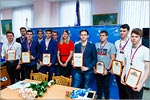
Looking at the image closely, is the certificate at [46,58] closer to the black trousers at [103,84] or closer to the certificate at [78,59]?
the certificate at [78,59]

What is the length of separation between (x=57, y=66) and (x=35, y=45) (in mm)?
647

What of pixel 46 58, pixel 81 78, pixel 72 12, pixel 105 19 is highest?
pixel 72 12

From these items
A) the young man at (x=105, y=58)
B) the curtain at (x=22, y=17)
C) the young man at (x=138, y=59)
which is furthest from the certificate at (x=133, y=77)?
the curtain at (x=22, y=17)

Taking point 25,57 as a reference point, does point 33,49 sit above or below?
above

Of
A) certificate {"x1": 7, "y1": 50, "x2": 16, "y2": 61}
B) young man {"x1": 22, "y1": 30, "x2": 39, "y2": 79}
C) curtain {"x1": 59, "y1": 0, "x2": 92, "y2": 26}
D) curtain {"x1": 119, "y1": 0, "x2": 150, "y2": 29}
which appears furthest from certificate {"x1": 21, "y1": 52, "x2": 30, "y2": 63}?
curtain {"x1": 119, "y1": 0, "x2": 150, "y2": 29}

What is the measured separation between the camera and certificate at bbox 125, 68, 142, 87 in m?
2.18

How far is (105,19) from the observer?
5734 mm

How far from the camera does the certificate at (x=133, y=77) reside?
7.15 ft

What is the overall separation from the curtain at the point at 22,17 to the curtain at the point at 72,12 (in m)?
1.67

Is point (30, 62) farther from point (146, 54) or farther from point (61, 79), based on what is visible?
point (146, 54)

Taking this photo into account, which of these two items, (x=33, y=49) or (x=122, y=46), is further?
(x=33, y=49)

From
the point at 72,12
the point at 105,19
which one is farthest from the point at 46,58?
the point at 72,12

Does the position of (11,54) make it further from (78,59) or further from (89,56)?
(89,56)

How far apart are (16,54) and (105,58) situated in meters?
1.89
